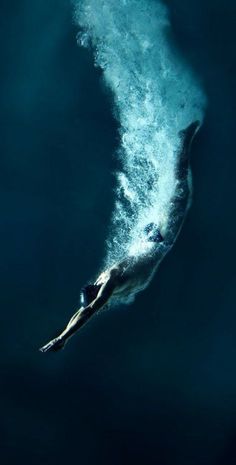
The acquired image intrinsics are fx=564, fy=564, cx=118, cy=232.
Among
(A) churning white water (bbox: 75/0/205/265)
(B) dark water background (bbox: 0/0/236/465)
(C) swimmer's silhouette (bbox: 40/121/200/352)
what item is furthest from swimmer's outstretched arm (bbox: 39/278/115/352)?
(B) dark water background (bbox: 0/0/236/465)

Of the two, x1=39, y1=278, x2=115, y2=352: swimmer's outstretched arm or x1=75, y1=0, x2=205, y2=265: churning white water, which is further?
x1=75, y1=0, x2=205, y2=265: churning white water

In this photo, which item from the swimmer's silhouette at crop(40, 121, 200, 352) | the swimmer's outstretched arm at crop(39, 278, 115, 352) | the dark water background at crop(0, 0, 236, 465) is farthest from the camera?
the dark water background at crop(0, 0, 236, 465)

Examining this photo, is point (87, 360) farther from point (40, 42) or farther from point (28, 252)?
point (40, 42)

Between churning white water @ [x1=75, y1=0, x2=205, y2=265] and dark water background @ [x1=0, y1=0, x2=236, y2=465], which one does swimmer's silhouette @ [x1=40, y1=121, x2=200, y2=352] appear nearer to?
churning white water @ [x1=75, y1=0, x2=205, y2=265]

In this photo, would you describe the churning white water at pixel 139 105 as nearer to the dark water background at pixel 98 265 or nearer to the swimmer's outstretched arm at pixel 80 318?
the dark water background at pixel 98 265

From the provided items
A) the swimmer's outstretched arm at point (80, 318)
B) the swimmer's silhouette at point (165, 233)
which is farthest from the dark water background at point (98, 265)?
the swimmer's outstretched arm at point (80, 318)

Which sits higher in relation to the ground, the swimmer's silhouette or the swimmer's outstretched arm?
the swimmer's silhouette

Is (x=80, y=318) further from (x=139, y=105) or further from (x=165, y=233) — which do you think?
(x=139, y=105)

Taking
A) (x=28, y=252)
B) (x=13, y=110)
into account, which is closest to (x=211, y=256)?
(x=28, y=252)
